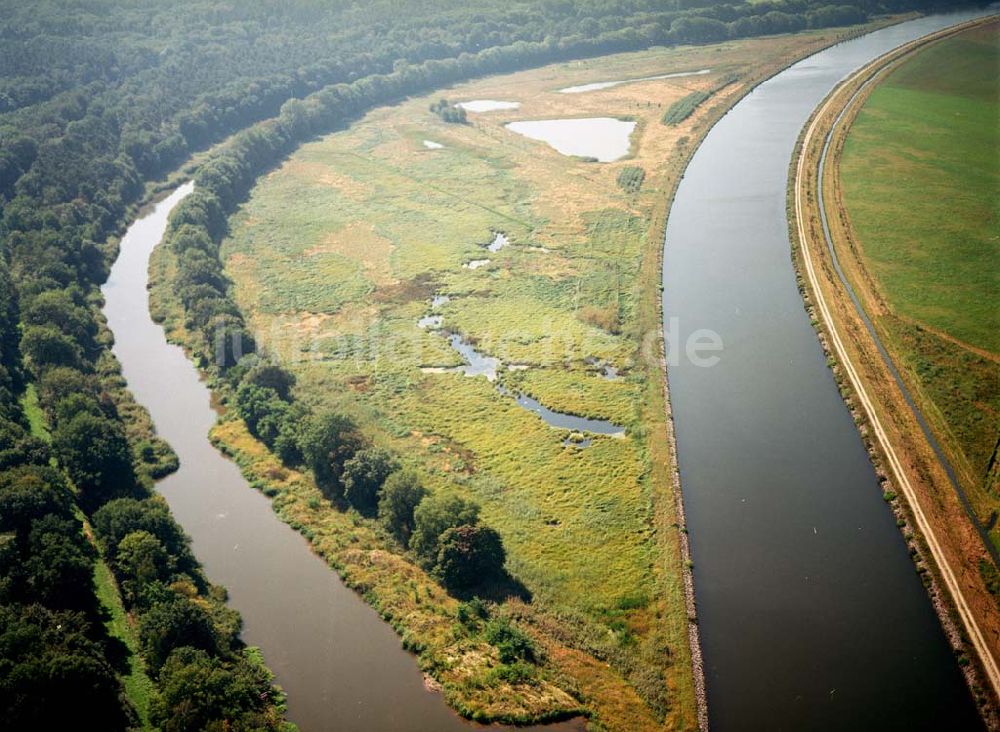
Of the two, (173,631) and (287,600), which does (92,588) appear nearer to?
(173,631)

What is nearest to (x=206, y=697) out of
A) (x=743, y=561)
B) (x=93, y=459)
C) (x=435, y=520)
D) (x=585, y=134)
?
(x=435, y=520)

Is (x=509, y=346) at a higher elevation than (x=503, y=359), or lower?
higher

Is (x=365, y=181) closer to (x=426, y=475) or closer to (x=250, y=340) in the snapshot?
(x=250, y=340)

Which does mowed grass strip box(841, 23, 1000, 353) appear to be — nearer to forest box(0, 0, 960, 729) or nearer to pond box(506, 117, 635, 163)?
pond box(506, 117, 635, 163)

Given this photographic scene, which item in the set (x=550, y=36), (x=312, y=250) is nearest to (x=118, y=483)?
(x=312, y=250)

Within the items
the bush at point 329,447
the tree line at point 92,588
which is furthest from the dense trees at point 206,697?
the bush at point 329,447

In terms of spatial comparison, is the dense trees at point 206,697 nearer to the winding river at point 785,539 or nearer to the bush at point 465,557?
the bush at point 465,557
